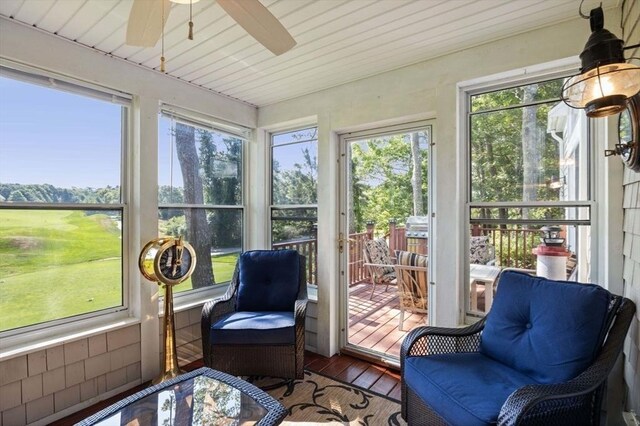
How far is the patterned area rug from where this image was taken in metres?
2.04

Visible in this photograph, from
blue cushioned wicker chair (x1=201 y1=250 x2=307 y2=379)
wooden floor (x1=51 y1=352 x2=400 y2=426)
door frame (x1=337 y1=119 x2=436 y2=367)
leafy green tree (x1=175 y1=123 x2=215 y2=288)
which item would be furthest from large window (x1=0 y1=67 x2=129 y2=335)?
door frame (x1=337 y1=119 x2=436 y2=367)

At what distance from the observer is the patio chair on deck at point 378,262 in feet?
9.55

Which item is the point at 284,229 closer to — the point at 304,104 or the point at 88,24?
the point at 304,104

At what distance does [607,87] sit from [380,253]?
2028 millimetres

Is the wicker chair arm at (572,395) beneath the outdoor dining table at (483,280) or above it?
beneath

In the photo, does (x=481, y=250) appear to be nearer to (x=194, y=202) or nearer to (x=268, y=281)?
(x=268, y=281)

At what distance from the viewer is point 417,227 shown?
105 inches

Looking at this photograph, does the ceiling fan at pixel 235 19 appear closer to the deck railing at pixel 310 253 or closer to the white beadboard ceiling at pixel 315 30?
the white beadboard ceiling at pixel 315 30

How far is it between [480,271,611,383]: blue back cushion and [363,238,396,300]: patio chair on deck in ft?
3.62

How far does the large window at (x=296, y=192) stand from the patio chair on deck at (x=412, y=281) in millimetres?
898

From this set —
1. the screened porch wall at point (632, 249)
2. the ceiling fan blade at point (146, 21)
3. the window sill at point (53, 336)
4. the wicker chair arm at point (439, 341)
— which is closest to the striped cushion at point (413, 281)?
the wicker chair arm at point (439, 341)

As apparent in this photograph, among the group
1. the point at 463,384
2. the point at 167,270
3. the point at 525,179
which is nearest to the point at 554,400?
the point at 463,384

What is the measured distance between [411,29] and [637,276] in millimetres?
1845

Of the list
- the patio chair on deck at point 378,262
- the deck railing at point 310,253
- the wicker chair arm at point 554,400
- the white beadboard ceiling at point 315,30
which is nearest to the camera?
the wicker chair arm at point 554,400
